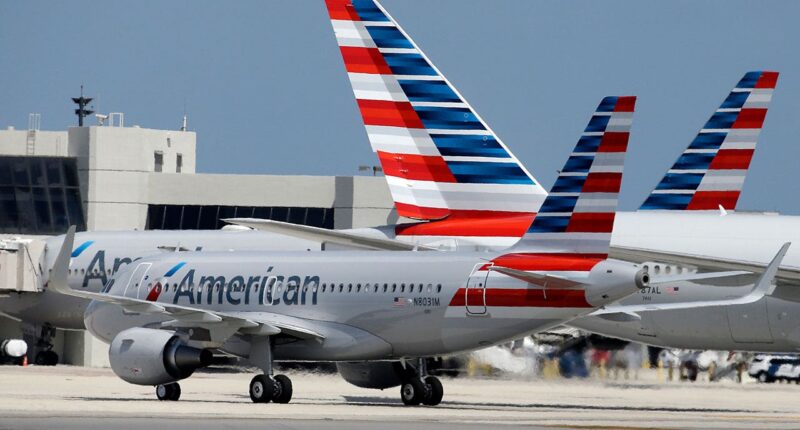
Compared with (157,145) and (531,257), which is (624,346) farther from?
(157,145)

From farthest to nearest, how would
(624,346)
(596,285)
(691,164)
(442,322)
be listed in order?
(691,164) → (624,346) → (442,322) → (596,285)

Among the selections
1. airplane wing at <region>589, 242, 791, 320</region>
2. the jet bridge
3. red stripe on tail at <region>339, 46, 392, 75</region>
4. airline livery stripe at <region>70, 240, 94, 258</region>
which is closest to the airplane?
airplane wing at <region>589, 242, 791, 320</region>

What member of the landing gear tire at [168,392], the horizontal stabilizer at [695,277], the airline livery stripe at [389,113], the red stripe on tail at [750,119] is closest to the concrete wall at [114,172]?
the red stripe on tail at [750,119]

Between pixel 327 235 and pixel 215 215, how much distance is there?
4370 cm

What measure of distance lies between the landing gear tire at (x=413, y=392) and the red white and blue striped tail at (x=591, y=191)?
4.96 meters

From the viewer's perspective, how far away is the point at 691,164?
4659cm

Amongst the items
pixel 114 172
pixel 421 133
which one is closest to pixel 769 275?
pixel 421 133

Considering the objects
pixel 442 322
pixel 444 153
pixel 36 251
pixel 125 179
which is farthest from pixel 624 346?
pixel 125 179

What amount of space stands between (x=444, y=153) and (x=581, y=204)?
730 cm

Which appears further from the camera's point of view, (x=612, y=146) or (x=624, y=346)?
(x=624, y=346)

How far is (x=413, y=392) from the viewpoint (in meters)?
34.7

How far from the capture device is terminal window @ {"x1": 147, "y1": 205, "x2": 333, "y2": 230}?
76.7m

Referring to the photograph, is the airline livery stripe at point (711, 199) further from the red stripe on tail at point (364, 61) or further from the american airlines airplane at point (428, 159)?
the red stripe on tail at point (364, 61)

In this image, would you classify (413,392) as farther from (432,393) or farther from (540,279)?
(540,279)
